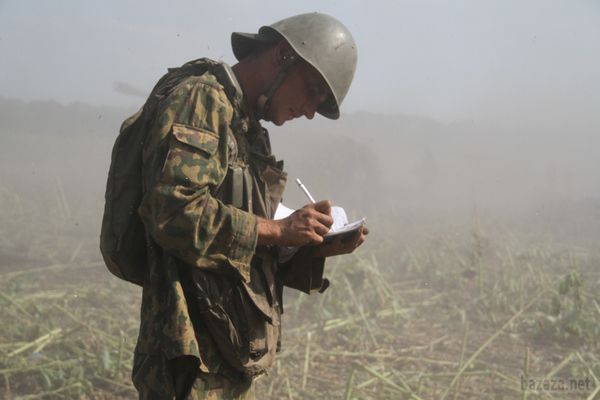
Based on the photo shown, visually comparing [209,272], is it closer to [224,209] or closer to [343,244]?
[224,209]

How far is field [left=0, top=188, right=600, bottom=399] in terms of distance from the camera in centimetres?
421

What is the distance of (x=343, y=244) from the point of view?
76.9 inches

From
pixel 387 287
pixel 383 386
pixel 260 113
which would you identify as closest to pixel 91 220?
pixel 387 287

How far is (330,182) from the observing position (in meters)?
18.7

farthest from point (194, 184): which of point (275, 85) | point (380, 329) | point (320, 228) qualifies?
point (380, 329)

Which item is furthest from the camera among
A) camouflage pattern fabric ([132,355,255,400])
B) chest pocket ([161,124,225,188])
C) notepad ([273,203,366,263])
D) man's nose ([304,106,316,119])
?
man's nose ([304,106,316,119])

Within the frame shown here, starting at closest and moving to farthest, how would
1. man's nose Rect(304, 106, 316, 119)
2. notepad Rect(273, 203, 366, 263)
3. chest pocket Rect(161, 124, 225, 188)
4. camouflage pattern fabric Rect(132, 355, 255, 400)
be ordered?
chest pocket Rect(161, 124, 225, 188)
camouflage pattern fabric Rect(132, 355, 255, 400)
notepad Rect(273, 203, 366, 263)
man's nose Rect(304, 106, 316, 119)

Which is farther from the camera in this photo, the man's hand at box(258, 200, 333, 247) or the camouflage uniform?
the man's hand at box(258, 200, 333, 247)

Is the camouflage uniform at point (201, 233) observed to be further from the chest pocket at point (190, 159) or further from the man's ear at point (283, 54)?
the man's ear at point (283, 54)

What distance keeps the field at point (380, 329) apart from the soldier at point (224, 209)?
1965 mm

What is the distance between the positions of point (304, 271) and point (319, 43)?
2.56 ft

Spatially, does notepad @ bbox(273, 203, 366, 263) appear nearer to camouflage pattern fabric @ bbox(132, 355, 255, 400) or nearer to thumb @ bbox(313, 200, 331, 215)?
thumb @ bbox(313, 200, 331, 215)

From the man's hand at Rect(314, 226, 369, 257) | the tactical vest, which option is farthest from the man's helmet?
the man's hand at Rect(314, 226, 369, 257)

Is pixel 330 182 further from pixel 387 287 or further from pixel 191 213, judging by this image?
pixel 191 213
